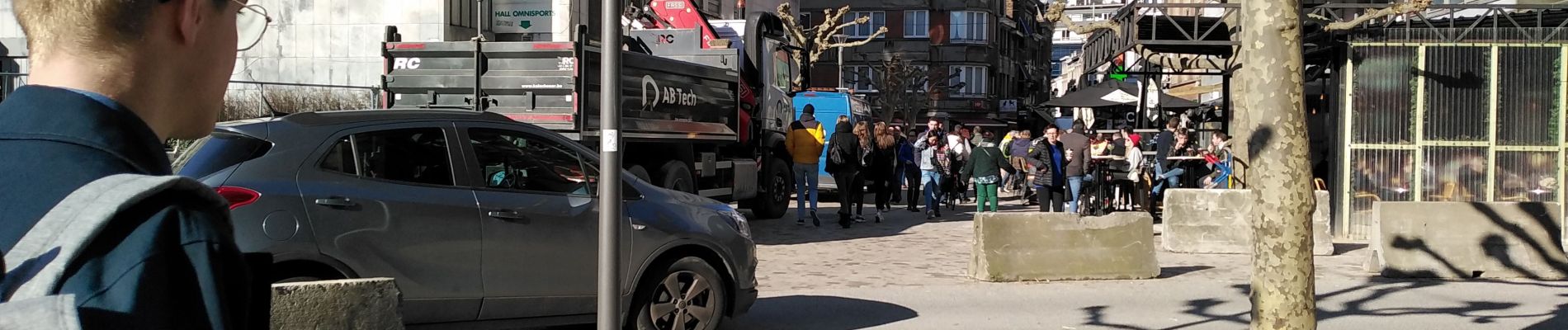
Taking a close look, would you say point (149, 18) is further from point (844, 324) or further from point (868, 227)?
point (868, 227)

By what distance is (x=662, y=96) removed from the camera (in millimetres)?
13844

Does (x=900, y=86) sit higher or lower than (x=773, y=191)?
higher

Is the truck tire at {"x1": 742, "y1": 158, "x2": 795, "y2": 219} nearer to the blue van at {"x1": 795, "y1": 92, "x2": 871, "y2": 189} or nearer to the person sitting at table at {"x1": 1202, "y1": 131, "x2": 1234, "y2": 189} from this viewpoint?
the person sitting at table at {"x1": 1202, "y1": 131, "x2": 1234, "y2": 189}

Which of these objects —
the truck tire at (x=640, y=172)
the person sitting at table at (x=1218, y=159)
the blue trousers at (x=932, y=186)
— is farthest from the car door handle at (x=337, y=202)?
the blue trousers at (x=932, y=186)

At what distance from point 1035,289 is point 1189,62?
13.9m

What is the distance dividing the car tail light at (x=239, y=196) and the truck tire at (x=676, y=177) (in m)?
8.17

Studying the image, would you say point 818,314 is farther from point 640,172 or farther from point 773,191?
point 773,191

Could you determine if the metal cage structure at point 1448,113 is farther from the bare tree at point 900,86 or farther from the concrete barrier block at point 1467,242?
the bare tree at point 900,86

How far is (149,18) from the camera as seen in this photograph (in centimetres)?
136

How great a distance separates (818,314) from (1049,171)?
27.5 feet

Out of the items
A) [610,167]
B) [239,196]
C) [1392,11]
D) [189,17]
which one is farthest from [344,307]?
[1392,11]

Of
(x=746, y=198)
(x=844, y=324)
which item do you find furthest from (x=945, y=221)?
(x=844, y=324)

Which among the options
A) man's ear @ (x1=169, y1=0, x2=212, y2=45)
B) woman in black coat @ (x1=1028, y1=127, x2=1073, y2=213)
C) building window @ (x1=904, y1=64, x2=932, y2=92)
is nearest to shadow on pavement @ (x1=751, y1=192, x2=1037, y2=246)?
woman in black coat @ (x1=1028, y1=127, x2=1073, y2=213)

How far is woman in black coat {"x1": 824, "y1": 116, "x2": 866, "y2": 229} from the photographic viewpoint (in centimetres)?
1686
